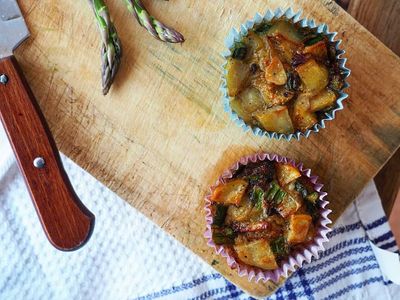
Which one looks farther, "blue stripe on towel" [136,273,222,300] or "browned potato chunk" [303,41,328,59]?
"blue stripe on towel" [136,273,222,300]

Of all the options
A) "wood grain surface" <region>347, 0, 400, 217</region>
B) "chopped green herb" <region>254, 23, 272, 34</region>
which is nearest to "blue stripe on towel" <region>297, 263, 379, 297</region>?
"wood grain surface" <region>347, 0, 400, 217</region>

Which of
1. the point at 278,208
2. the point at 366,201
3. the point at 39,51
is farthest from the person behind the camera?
the point at 366,201

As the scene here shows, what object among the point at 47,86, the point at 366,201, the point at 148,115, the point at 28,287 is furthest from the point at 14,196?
the point at 366,201

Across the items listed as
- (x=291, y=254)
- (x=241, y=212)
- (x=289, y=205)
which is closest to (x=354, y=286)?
(x=291, y=254)

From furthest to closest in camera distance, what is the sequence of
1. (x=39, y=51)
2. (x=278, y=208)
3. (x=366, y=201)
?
1. (x=366, y=201)
2. (x=39, y=51)
3. (x=278, y=208)

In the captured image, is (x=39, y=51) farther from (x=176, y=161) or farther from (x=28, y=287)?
(x=28, y=287)

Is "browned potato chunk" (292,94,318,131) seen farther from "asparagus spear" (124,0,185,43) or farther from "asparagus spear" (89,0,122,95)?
"asparagus spear" (89,0,122,95)

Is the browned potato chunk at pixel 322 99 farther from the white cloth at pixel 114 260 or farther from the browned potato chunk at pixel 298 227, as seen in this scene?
the white cloth at pixel 114 260
